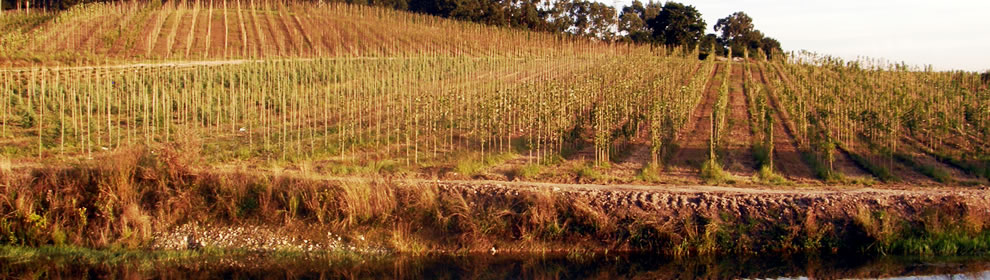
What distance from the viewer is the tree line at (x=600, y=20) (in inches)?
2451

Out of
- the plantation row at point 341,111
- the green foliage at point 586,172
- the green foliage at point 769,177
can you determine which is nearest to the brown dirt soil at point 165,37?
the plantation row at point 341,111

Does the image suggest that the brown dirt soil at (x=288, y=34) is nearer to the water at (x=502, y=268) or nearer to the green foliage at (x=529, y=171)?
the green foliage at (x=529, y=171)

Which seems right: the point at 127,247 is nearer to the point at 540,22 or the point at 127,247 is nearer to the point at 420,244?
the point at 420,244

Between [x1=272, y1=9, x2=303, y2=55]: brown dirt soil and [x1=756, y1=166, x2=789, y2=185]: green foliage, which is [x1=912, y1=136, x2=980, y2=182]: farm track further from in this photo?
[x1=272, y1=9, x2=303, y2=55]: brown dirt soil

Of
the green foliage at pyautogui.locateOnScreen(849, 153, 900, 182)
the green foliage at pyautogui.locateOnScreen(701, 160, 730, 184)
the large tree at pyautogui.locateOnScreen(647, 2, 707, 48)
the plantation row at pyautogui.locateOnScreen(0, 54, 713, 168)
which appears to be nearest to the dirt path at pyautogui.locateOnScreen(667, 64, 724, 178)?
the green foliage at pyautogui.locateOnScreen(701, 160, 730, 184)

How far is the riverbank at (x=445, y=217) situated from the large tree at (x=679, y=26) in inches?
1942

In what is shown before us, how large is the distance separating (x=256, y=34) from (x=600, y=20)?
42.4 metres

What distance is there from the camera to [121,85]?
26719mm

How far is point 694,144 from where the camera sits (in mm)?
23516

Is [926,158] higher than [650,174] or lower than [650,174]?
higher

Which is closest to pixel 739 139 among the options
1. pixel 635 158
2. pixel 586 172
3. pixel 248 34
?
pixel 635 158

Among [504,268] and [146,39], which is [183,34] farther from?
[504,268]

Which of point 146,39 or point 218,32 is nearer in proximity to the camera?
point 146,39

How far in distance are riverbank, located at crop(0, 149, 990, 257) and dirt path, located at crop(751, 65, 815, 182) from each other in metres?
4.02
